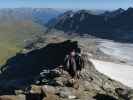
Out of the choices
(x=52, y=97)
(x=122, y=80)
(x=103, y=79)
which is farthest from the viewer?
(x=122, y=80)

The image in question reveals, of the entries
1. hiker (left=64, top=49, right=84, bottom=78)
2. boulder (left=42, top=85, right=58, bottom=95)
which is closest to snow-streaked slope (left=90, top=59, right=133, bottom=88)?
hiker (left=64, top=49, right=84, bottom=78)

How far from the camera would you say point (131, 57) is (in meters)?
81.9

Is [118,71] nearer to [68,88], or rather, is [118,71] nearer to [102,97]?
[68,88]

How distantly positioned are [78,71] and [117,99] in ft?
22.6

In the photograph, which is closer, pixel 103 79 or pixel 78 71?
pixel 78 71

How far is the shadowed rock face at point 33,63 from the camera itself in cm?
6359

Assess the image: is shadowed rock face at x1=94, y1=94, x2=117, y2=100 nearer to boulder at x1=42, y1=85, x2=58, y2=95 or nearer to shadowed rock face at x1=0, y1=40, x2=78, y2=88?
boulder at x1=42, y1=85, x2=58, y2=95

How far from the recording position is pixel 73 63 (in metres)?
39.3

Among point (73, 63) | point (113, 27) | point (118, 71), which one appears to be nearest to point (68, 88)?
point (73, 63)

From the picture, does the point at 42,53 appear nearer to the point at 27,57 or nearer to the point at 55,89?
the point at 27,57

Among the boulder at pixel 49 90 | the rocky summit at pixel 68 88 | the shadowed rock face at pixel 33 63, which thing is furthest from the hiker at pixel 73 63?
the shadowed rock face at pixel 33 63

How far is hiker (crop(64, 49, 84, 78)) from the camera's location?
128ft

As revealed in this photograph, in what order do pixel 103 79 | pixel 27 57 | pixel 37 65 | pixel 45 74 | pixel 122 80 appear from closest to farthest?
pixel 45 74 < pixel 103 79 < pixel 122 80 < pixel 37 65 < pixel 27 57

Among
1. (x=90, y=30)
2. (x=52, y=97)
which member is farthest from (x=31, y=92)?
(x=90, y=30)
